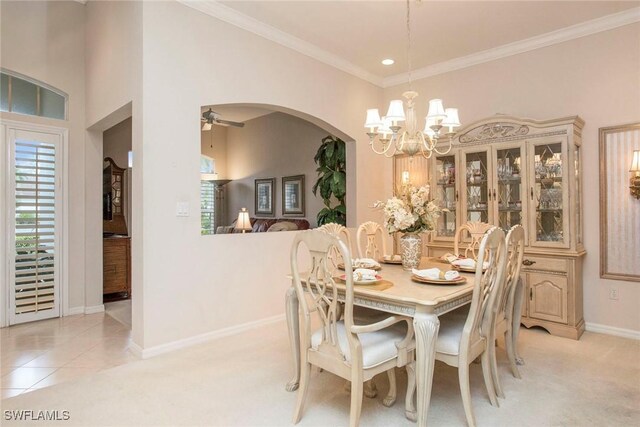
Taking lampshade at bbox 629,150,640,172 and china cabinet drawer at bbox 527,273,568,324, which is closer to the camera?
lampshade at bbox 629,150,640,172

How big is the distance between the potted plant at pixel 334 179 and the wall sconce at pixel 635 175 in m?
3.02

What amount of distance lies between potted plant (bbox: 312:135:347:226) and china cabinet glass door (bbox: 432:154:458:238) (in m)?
1.28

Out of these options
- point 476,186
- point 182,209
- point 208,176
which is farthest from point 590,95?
point 208,176

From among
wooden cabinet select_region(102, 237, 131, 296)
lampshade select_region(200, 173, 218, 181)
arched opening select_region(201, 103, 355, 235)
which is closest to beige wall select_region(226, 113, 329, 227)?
arched opening select_region(201, 103, 355, 235)

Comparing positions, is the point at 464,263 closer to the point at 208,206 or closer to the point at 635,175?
the point at 635,175

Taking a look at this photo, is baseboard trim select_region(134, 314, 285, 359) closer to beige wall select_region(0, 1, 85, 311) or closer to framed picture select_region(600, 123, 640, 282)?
beige wall select_region(0, 1, 85, 311)

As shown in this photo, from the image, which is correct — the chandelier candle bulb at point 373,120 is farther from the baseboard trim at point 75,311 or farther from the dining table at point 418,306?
the baseboard trim at point 75,311

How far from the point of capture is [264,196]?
23.1 feet

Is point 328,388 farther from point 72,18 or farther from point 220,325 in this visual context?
point 72,18

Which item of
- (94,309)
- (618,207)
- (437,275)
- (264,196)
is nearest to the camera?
(437,275)

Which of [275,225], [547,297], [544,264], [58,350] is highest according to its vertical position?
[275,225]

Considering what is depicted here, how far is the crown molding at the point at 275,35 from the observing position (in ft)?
11.0

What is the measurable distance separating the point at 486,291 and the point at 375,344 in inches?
27.3

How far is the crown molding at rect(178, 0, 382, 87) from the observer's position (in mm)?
3349
